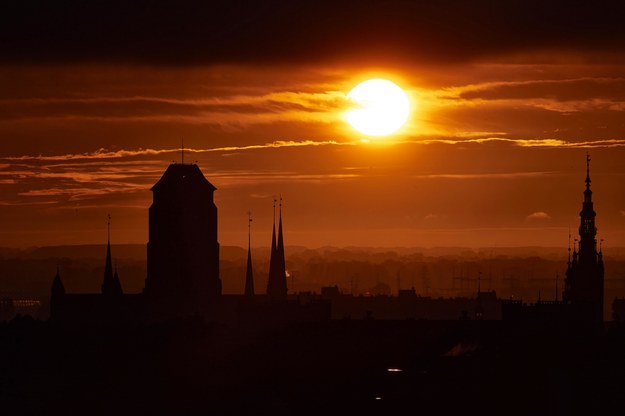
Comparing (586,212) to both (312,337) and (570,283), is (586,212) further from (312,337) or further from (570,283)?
(312,337)

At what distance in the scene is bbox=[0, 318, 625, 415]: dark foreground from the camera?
398 ft

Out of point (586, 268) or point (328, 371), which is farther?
point (586, 268)

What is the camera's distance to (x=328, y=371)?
155 metres

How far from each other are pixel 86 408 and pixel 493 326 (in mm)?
33915

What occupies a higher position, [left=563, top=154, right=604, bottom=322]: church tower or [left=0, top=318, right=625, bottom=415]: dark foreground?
[left=563, top=154, right=604, bottom=322]: church tower

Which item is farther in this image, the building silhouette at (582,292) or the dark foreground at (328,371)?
the building silhouette at (582,292)

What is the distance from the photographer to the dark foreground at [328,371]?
121312mm

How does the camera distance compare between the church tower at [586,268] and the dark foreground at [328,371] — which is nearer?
the dark foreground at [328,371]

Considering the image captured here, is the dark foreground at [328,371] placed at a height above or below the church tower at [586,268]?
below

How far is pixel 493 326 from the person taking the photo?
546 feet

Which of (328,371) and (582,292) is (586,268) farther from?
(328,371)

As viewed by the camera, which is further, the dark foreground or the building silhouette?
the building silhouette

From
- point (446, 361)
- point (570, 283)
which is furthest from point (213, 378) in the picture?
point (570, 283)

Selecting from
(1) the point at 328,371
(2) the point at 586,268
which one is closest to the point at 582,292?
(2) the point at 586,268
